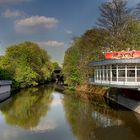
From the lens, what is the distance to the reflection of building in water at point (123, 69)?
116ft

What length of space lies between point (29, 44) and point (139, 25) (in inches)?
2611

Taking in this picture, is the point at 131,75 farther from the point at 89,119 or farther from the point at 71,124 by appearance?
the point at 71,124

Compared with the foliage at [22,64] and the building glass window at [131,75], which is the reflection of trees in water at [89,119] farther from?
the foliage at [22,64]

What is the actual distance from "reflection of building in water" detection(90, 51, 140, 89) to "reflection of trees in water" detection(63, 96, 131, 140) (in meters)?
3.84

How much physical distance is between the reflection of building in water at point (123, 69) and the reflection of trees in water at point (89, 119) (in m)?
3.84

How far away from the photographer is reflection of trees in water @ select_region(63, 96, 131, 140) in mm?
29094

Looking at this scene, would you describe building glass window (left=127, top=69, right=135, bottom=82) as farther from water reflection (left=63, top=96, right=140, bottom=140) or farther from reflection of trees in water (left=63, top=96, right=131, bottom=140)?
reflection of trees in water (left=63, top=96, right=131, bottom=140)

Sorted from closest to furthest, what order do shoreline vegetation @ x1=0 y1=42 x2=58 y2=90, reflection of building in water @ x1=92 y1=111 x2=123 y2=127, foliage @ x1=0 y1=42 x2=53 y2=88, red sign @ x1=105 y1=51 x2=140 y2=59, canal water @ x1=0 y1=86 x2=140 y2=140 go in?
canal water @ x1=0 y1=86 x2=140 y2=140, reflection of building in water @ x1=92 y1=111 x2=123 y2=127, red sign @ x1=105 y1=51 x2=140 y2=59, shoreline vegetation @ x1=0 y1=42 x2=58 y2=90, foliage @ x1=0 y1=42 x2=53 y2=88

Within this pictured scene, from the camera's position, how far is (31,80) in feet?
319

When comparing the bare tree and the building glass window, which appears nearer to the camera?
the building glass window

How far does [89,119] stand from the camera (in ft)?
117

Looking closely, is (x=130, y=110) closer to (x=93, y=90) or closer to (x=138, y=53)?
(x=138, y=53)

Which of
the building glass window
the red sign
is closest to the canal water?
the building glass window

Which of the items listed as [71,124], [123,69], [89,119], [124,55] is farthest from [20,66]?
[71,124]
